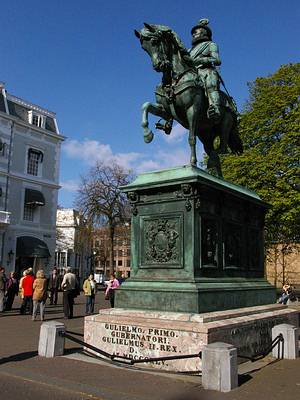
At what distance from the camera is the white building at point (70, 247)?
66312 mm

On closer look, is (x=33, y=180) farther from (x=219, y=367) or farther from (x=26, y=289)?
(x=219, y=367)

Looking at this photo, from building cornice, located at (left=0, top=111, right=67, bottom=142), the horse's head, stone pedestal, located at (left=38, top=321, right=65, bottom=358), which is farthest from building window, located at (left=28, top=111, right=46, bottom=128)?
stone pedestal, located at (left=38, top=321, right=65, bottom=358)

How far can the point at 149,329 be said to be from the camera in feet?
24.8

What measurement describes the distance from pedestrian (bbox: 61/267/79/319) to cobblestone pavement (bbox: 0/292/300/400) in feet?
30.8

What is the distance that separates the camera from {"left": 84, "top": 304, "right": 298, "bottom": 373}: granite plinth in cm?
707

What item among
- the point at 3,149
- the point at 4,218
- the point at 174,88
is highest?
the point at 3,149

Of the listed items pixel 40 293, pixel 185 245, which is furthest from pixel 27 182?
pixel 185 245

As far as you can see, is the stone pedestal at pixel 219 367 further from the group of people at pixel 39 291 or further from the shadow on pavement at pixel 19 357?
the group of people at pixel 39 291

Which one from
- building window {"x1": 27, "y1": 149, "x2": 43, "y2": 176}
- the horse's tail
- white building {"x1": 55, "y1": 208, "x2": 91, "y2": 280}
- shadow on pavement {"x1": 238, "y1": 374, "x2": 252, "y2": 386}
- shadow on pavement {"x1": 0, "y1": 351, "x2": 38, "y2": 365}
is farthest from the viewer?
white building {"x1": 55, "y1": 208, "x2": 91, "y2": 280}

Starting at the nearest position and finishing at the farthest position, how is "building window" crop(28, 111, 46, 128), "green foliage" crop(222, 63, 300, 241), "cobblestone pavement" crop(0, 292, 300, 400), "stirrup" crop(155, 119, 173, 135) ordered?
"cobblestone pavement" crop(0, 292, 300, 400) < "stirrup" crop(155, 119, 173, 135) < "green foliage" crop(222, 63, 300, 241) < "building window" crop(28, 111, 46, 128)

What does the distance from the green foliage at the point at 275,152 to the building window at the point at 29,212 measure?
1966 centimetres

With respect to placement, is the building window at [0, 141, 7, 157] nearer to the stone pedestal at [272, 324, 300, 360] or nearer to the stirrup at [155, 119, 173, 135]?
the stirrup at [155, 119, 173, 135]

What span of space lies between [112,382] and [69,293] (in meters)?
11.6

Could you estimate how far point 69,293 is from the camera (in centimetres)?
1795
